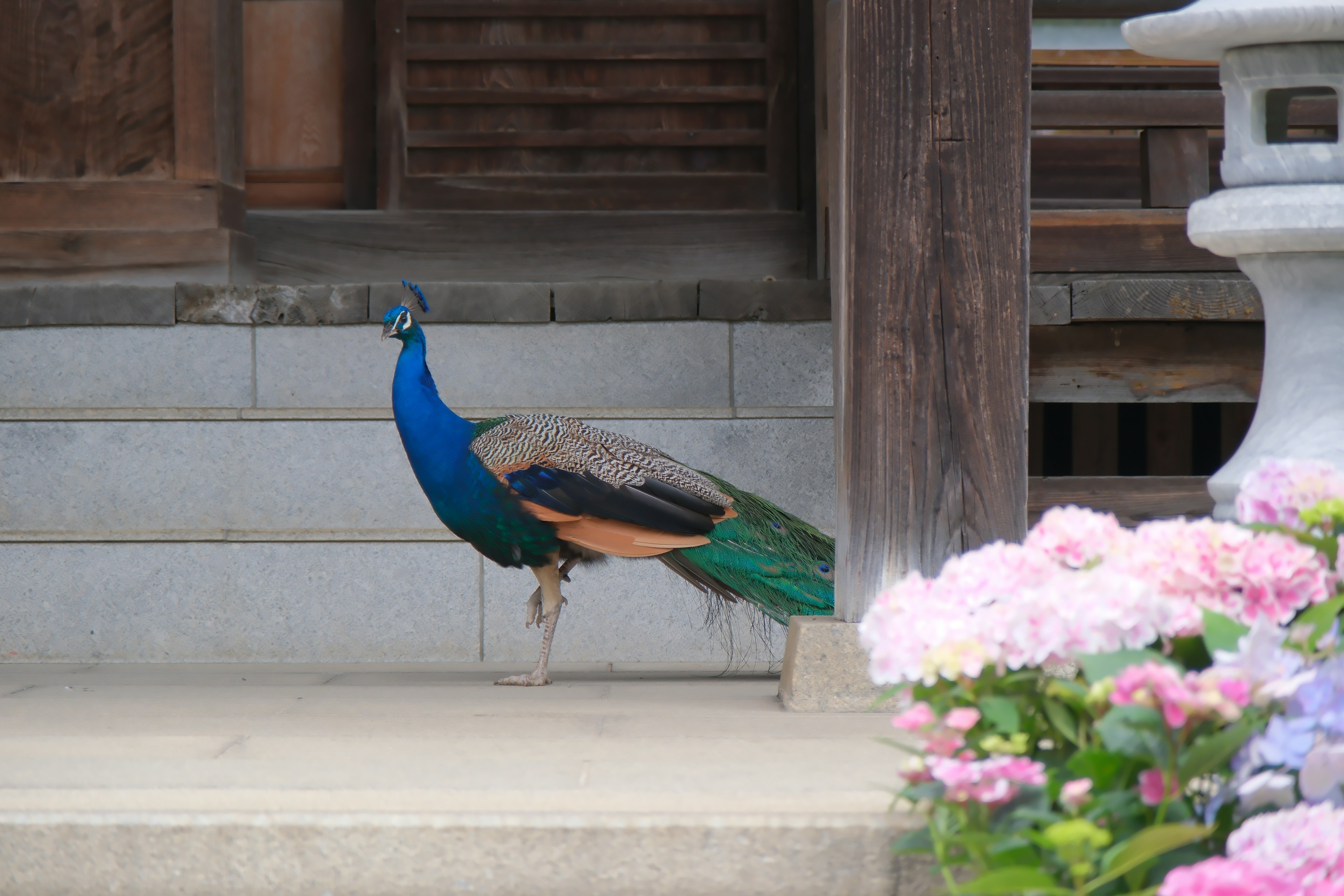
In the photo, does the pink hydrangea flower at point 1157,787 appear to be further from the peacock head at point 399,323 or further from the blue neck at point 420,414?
the peacock head at point 399,323

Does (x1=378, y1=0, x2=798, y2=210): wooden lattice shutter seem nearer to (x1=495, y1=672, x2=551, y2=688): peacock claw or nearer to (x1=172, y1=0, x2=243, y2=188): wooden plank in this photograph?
(x1=172, y1=0, x2=243, y2=188): wooden plank

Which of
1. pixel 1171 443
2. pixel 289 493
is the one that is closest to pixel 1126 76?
pixel 1171 443

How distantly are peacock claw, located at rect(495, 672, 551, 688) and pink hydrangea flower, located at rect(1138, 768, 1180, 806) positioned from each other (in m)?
2.73

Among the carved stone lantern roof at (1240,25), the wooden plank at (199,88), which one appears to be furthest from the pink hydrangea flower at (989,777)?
the wooden plank at (199,88)

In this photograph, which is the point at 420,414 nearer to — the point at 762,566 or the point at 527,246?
the point at 762,566

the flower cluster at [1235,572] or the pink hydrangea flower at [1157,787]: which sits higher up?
the flower cluster at [1235,572]

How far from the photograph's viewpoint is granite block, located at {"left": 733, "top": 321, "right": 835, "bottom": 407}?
5258mm

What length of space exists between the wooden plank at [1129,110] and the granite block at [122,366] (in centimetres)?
341

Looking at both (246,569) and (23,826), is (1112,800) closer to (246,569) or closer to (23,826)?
(23,826)

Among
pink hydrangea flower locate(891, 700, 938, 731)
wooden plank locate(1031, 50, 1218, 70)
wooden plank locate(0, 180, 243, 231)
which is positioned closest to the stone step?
pink hydrangea flower locate(891, 700, 938, 731)

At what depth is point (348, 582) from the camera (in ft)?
16.9

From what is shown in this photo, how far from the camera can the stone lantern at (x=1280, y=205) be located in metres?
2.88

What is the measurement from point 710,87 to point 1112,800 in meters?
4.40

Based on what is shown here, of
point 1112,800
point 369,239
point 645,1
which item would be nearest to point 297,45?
point 369,239
